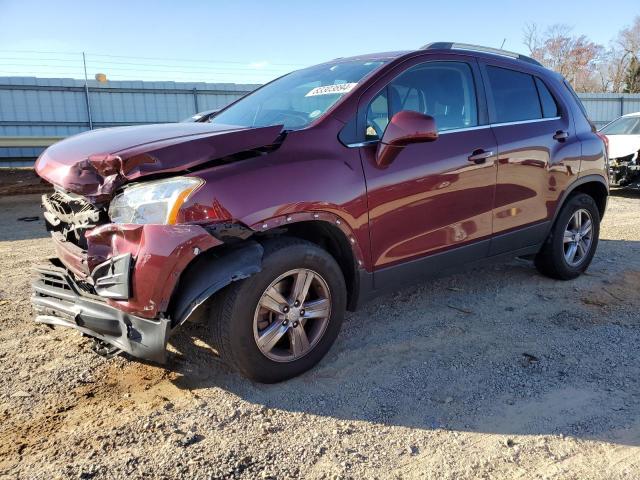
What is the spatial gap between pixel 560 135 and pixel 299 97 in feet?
7.96

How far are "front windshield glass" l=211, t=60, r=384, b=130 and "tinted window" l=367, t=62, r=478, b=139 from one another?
220mm

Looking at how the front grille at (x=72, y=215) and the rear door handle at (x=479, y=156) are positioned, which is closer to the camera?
→ the front grille at (x=72, y=215)

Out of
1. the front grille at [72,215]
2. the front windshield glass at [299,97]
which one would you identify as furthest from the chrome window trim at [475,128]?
the front grille at [72,215]

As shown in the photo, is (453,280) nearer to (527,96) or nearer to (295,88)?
(527,96)

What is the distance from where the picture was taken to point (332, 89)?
11.8ft

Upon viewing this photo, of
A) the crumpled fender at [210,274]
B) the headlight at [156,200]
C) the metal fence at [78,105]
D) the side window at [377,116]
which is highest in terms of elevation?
the metal fence at [78,105]

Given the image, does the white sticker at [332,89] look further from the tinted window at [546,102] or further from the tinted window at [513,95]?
the tinted window at [546,102]

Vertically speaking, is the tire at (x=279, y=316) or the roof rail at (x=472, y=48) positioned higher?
the roof rail at (x=472, y=48)

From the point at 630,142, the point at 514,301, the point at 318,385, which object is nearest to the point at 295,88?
the point at 318,385

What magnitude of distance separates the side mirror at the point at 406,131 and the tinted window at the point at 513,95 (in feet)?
4.00

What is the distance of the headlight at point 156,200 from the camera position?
2629 mm

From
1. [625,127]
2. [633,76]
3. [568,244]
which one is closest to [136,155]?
[568,244]

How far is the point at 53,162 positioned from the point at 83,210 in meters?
0.44

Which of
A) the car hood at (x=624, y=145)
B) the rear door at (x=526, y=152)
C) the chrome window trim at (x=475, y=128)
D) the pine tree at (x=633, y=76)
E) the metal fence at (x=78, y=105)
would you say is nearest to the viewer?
the chrome window trim at (x=475, y=128)
